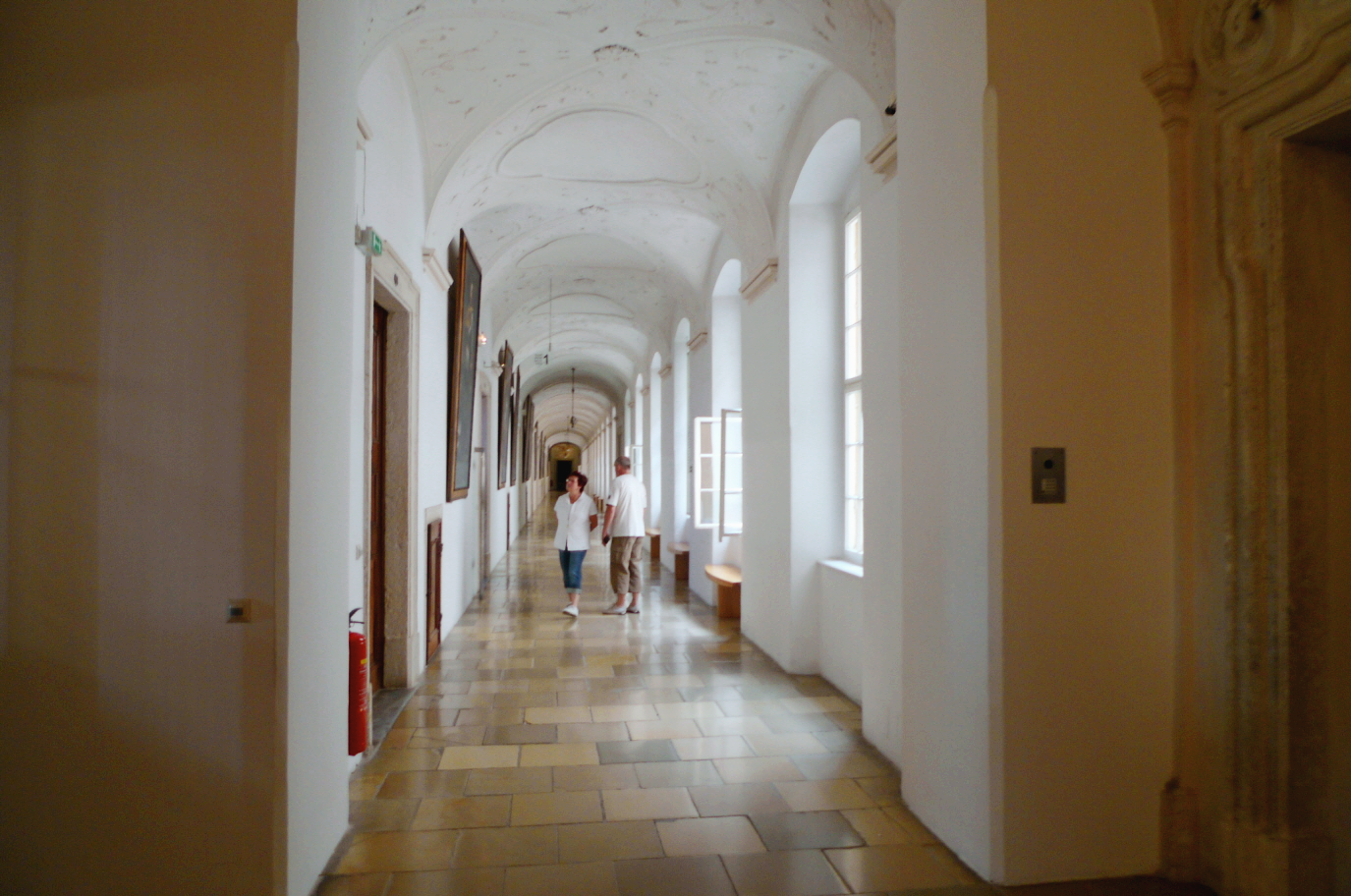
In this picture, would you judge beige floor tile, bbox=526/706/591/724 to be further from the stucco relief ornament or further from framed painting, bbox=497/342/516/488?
framed painting, bbox=497/342/516/488

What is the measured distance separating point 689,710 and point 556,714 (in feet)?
2.70

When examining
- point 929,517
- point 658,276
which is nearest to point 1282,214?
point 929,517

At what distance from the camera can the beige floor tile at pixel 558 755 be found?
4.35 meters

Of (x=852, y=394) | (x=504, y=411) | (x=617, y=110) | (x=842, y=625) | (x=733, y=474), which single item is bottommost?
(x=842, y=625)

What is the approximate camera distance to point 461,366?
25.5 ft

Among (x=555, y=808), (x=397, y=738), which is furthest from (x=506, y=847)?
(x=397, y=738)

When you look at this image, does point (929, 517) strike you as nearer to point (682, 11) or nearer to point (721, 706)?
point (721, 706)

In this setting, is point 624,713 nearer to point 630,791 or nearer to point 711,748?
point 711,748

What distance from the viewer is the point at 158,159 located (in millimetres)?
2674

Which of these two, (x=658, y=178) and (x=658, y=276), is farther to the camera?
(x=658, y=276)

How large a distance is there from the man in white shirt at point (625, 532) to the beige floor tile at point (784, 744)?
411cm

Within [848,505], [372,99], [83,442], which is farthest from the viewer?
[848,505]

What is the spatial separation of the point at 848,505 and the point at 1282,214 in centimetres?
381

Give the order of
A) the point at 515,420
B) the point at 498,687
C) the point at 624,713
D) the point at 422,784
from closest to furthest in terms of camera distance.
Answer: the point at 422,784, the point at 624,713, the point at 498,687, the point at 515,420
